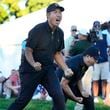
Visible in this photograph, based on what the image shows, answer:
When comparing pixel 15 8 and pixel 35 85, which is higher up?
pixel 15 8

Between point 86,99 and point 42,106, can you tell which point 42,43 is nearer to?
point 86,99

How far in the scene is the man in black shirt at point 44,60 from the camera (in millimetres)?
7266

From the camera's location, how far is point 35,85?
7.39m

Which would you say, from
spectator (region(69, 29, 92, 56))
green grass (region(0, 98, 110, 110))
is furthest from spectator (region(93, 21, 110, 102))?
spectator (region(69, 29, 92, 56))

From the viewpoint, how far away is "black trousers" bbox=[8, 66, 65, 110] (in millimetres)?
7277

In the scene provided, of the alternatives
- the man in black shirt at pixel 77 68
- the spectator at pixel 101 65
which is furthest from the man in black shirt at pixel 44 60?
the spectator at pixel 101 65

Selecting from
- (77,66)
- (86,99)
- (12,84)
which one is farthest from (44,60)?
(12,84)

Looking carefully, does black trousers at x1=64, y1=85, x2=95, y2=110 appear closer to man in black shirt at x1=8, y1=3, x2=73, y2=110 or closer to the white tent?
man in black shirt at x1=8, y1=3, x2=73, y2=110

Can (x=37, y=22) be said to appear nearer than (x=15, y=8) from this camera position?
Yes

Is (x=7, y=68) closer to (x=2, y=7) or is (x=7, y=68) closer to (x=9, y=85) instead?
(x=9, y=85)

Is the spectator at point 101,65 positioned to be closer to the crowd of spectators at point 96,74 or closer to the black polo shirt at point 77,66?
the crowd of spectators at point 96,74

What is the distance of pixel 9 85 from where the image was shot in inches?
555

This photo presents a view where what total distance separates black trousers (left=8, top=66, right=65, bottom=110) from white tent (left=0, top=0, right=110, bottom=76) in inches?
277

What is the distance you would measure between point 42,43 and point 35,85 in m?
0.57
